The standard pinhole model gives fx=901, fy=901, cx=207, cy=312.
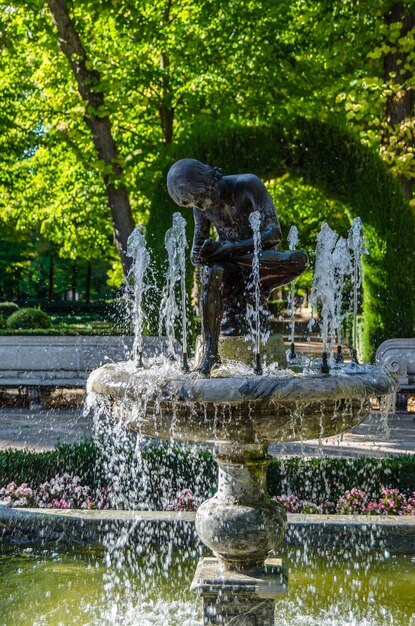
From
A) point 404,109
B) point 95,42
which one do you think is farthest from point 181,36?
point 404,109

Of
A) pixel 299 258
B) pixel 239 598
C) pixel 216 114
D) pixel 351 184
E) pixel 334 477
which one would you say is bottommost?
pixel 239 598

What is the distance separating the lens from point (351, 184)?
582 inches

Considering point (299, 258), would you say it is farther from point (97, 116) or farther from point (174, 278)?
point (97, 116)

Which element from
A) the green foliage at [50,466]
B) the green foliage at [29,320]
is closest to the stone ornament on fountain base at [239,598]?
the green foliage at [50,466]

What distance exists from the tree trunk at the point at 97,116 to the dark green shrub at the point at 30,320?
218 centimetres

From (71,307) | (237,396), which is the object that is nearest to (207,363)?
(237,396)

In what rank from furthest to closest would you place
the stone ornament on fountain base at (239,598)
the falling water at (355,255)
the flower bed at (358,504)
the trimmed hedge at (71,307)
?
the trimmed hedge at (71,307) < the flower bed at (358,504) < the falling water at (355,255) < the stone ornament on fountain base at (239,598)

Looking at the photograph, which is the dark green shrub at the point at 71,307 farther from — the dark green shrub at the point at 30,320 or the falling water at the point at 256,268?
the falling water at the point at 256,268

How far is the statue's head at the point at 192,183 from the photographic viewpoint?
482cm

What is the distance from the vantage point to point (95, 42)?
63.4ft

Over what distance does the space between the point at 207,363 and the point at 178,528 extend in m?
1.81

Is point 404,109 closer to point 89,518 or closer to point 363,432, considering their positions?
point 363,432

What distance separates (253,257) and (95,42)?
15.7 meters

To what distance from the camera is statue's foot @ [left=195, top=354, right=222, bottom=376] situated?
4.80 meters
